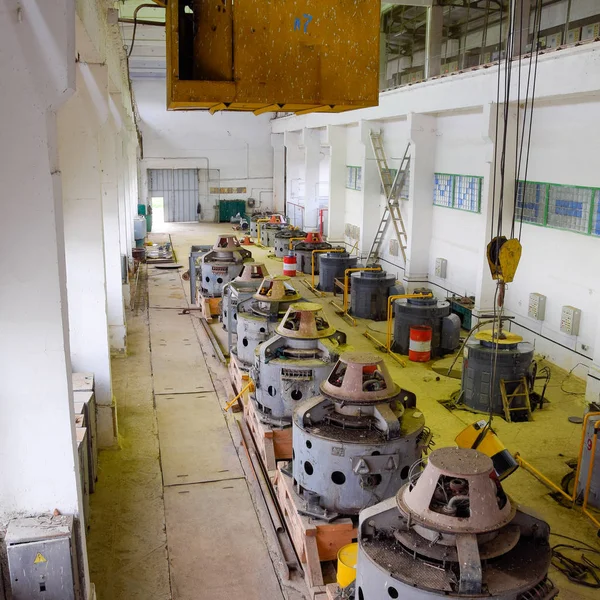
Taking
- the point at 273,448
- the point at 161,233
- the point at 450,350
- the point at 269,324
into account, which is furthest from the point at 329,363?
Answer: the point at 161,233

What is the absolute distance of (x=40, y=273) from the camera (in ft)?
16.1

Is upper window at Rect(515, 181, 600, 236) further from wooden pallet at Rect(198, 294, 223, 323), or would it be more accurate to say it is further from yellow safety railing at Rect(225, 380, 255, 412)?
wooden pallet at Rect(198, 294, 223, 323)

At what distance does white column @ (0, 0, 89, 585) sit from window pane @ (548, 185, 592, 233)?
1006 centimetres

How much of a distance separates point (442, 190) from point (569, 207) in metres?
5.48

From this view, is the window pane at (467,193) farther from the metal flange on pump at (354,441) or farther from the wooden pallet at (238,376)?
the metal flange on pump at (354,441)

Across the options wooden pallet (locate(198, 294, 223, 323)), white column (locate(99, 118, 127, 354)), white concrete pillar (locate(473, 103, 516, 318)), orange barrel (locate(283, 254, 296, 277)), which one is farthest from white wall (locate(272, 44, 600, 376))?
white column (locate(99, 118, 127, 354))

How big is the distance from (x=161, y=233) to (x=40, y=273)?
28.7 metres

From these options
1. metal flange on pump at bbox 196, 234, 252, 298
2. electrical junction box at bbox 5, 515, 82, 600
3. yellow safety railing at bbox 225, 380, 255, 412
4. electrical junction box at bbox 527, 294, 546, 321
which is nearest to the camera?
electrical junction box at bbox 5, 515, 82, 600

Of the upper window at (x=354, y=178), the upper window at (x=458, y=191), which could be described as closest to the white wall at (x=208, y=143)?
the upper window at (x=354, y=178)

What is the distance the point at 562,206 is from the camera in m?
13.0

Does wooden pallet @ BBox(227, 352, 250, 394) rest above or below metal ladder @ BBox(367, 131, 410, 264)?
below

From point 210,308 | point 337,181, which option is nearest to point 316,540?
point 210,308

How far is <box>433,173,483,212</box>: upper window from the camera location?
16.2 metres

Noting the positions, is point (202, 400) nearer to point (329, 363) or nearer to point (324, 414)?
point (329, 363)
